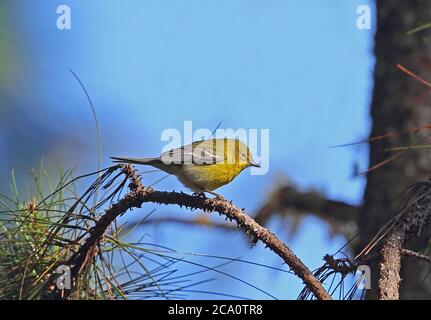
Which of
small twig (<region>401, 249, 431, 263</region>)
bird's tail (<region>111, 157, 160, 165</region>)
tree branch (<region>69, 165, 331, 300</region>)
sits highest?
bird's tail (<region>111, 157, 160, 165</region>)

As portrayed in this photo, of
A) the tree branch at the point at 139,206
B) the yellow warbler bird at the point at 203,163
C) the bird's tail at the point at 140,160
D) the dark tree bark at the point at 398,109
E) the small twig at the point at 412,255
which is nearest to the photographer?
the tree branch at the point at 139,206

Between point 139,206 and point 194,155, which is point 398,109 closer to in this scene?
point 194,155

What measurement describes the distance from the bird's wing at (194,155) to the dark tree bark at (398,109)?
1221 millimetres

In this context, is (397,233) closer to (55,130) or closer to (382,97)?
(382,97)

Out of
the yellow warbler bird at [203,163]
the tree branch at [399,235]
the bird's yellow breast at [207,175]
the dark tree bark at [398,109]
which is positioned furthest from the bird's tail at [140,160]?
the dark tree bark at [398,109]

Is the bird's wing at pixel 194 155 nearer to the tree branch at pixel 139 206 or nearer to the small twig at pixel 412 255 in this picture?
the tree branch at pixel 139 206

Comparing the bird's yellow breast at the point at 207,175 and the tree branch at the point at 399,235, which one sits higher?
the bird's yellow breast at the point at 207,175

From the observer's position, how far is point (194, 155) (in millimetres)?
3219

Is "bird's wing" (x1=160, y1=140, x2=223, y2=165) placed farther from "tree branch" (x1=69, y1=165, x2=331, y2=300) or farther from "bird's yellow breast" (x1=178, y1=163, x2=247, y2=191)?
"tree branch" (x1=69, y1=165, x2=331, y2=300)

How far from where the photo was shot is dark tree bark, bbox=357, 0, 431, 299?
429cm

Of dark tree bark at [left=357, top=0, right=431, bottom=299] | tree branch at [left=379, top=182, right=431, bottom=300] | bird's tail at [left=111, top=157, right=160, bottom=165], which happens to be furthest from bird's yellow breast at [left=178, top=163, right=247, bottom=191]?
dark tree bark at [left=357, top=0, right=431, bottom=299]

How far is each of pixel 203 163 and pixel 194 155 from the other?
5 centimetres

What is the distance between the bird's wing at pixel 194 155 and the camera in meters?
3.17

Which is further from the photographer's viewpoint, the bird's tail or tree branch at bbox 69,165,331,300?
the bird's tail
